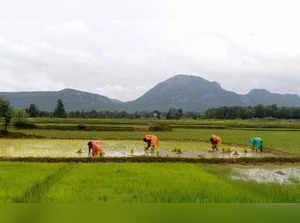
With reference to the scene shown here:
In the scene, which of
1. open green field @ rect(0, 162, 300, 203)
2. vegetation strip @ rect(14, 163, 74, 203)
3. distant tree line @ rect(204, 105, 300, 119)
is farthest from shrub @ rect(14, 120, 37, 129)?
distant tree line @ rect(204, 105, 300, 119)

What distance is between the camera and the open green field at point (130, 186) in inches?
231

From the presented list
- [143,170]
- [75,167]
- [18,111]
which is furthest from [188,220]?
[18,111]

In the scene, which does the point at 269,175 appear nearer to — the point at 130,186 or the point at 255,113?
the point at 130,186

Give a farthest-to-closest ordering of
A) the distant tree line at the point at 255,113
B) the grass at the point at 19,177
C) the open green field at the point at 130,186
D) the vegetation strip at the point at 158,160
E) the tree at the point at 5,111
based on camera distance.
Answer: the distant tree line at the point at 255,113 → the tree at the point at 5,111 → the vegetation strip at the point at 158,160 → the grass at the point at 19,177 → the open green field at the point at 130,186

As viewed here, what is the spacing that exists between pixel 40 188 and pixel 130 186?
8.81 feet

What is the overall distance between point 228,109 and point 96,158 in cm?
9842

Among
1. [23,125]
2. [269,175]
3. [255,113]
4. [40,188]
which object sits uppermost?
[255,113]

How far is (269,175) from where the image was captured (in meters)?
9.70

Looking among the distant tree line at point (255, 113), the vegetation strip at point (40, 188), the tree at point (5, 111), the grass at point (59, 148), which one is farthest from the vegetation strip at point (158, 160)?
the distant tree line at point (255, 113)

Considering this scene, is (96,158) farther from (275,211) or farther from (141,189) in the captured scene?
(275,211)

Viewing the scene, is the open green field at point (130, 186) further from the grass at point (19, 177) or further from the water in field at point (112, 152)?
the water in field at point (112, 152)

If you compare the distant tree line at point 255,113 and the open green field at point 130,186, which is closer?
the open green field at point 130,186

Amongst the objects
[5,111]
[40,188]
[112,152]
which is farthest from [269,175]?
[5,111]

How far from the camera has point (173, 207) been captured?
130 inches
